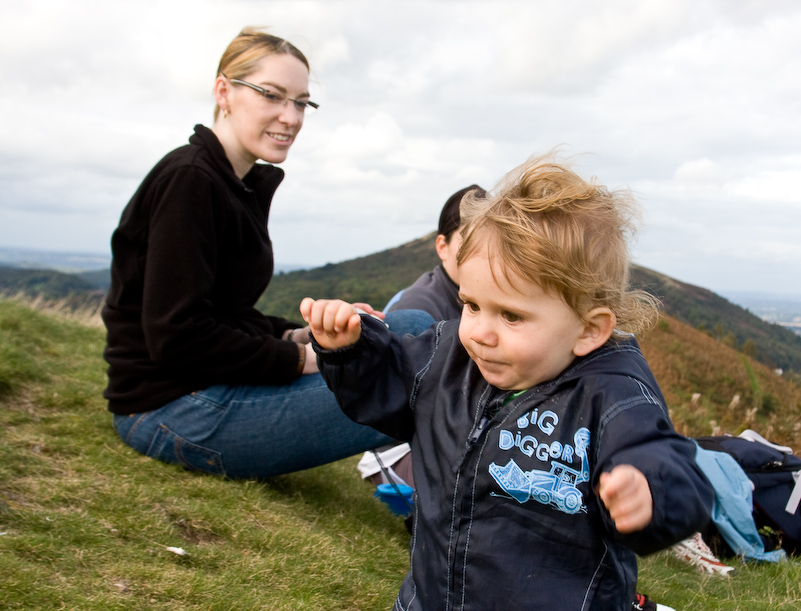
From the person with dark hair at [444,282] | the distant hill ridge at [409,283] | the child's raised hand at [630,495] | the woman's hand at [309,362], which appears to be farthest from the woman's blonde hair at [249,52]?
the distant hill ridge at [409,283]

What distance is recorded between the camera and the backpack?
3.66 m

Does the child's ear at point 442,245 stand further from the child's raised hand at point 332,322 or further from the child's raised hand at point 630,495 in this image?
the child's raised hand at point 630,495

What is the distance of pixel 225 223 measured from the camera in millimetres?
2910

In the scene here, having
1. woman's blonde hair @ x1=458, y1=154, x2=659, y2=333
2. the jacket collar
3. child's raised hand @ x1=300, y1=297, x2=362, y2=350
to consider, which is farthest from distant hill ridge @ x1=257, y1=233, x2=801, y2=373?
child's raised hand @ x1=300, y1=297, x2=362, y2=350

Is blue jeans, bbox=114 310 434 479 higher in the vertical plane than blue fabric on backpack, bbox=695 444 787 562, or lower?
higher

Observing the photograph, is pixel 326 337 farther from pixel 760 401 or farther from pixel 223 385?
pixel 760 401

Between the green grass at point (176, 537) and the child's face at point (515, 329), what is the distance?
3.68ft

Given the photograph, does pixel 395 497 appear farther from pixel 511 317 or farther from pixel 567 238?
pixel 567 238

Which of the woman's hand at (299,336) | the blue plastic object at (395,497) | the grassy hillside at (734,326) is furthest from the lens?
the grassy hillside at (734,326)

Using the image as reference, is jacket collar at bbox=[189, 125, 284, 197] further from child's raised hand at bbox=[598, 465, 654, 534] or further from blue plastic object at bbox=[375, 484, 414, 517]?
child's raised hand at bbox=[598, 465, 654, 534]

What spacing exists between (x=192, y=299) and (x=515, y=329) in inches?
64.6

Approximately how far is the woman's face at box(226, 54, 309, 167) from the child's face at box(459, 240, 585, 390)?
6.31 feet

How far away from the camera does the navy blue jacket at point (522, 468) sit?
4.47ft

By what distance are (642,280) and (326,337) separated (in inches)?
37.5
